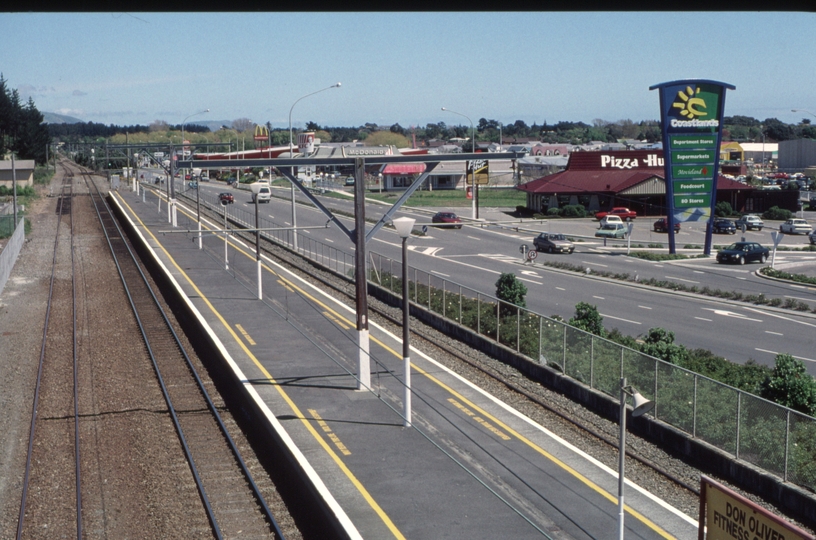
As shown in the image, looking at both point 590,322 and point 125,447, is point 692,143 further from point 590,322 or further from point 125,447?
point 125,447

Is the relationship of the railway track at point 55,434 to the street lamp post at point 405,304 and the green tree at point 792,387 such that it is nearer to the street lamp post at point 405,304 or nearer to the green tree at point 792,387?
the street lamp post at point 405,304

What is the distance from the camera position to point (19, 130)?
10356 centimetres

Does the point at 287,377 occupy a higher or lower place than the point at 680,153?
lower

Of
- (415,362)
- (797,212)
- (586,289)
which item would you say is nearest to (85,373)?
(415,362)

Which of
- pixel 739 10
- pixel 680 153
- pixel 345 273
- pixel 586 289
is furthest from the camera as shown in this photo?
pixel 680 153

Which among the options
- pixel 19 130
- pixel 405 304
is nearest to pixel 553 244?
pixel 405 304

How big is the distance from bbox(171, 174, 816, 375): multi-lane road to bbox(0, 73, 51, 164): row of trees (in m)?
49.7

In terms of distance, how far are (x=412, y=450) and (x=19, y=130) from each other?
339ft

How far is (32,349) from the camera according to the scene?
25.0m

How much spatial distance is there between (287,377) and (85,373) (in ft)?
22.0

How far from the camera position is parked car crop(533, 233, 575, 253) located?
153 ft

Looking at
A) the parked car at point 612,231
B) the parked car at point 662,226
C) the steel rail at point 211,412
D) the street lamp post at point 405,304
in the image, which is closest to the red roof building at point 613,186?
the parked car at point 662,226

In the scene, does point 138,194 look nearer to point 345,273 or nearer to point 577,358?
point 345,273

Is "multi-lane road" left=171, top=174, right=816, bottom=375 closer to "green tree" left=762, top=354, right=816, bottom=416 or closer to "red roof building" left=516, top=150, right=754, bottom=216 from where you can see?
"red roof building" left=516, top=150, right=754, bottom=216
